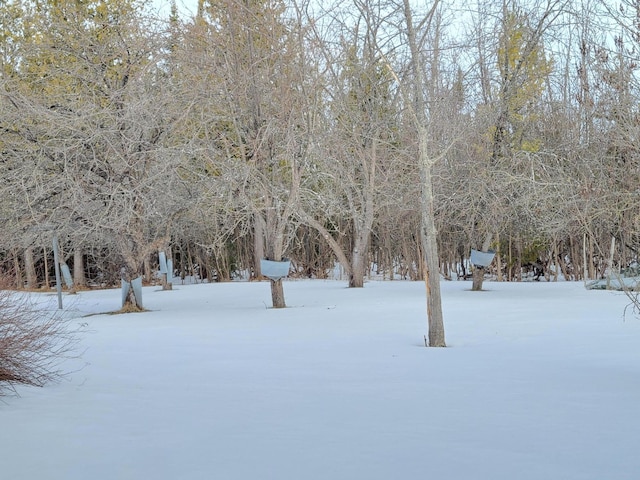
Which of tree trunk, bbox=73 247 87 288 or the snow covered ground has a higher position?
tree trunk, bbox=73 247 87 288

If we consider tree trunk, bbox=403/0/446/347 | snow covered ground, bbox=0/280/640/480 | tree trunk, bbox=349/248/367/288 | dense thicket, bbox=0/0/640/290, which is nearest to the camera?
snow covered ground, bbox=0/280/640/480

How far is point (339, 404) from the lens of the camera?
265 inches

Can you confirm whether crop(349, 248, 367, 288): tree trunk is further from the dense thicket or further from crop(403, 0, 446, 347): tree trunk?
crop(403, 0, 446, 347): tree trunk

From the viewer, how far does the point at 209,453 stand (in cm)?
516

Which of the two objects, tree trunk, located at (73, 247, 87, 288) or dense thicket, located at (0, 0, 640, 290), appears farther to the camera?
tree trunk, located at (73, 247, 87, 288)

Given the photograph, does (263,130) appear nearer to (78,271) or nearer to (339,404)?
(339,404)

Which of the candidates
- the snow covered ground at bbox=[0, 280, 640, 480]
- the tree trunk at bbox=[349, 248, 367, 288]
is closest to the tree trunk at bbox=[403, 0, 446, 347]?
the snow covered ground at bbox=[0, 280, 640, 480]

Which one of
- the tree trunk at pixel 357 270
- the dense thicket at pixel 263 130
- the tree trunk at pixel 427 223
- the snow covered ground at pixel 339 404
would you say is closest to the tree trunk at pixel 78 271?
the dense thicket at pixel 263 130

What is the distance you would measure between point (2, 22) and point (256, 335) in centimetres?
2009

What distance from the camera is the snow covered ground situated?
4.89 m

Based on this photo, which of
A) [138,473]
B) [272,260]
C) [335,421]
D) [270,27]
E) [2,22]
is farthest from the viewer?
[2,22]

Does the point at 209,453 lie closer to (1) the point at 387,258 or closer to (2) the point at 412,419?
(2) the point at 412,419

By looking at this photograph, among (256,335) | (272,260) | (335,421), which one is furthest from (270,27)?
(335,421)

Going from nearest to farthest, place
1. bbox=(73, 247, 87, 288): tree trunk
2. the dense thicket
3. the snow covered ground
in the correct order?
the snow covered ground < the dense thicket < bbox=(73, 247, 87, 288): tree trunk
